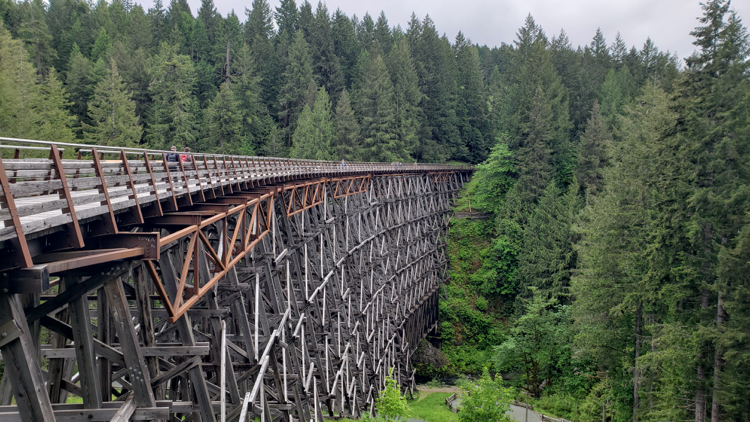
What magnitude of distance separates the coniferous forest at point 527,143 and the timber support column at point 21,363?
16.3 metres

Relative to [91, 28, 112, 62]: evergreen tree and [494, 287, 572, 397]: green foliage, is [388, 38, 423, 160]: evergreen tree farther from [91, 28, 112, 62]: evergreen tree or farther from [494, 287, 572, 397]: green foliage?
[91, 28, 112, 62]: evergreen tree

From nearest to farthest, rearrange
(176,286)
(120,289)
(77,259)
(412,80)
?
(77,259)
(120,289)
(176,286)
(412,80)

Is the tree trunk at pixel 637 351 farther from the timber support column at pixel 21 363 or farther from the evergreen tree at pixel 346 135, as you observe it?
the evergreen tree at pixel 346 135

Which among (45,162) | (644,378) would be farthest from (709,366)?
(45,162)

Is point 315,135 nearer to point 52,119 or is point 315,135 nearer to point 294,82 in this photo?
point 294,82

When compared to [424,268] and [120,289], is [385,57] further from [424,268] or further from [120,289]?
[120,289]

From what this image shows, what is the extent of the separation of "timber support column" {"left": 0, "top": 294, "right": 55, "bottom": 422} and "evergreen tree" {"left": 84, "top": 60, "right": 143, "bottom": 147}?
36072 millimetres

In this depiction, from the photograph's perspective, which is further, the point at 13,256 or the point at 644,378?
the point at 644,378

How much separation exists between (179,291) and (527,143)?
41056 millimetres

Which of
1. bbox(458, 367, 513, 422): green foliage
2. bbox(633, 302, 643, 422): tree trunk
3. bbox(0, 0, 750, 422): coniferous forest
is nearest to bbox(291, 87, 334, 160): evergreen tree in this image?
bbox(0, 0, 750, 422): coniferous forest

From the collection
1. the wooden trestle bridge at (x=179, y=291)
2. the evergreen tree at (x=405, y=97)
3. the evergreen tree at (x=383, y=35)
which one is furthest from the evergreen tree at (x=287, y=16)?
the wooden trestle bridge at (x=179, y=291)

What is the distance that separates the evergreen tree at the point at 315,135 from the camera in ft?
154

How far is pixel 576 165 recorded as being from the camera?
43656mm

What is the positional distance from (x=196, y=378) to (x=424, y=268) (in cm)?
3067
